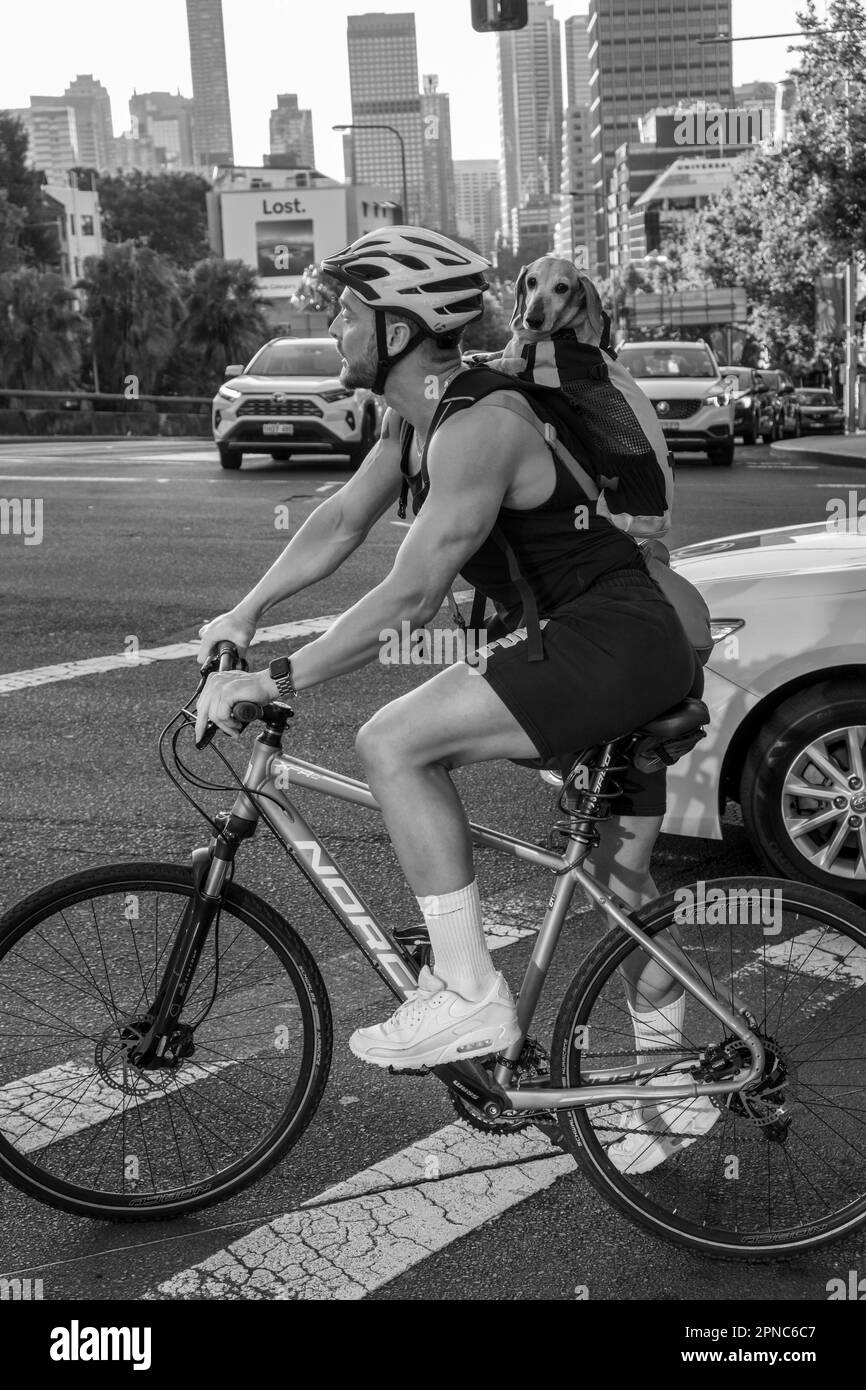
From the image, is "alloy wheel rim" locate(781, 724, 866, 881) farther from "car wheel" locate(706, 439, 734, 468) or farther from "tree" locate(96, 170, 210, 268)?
"tree" locate(96, 170, 210, 268)

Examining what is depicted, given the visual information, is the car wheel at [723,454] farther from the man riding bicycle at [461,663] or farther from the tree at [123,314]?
the tree at [123,314]

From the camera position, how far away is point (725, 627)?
4922 millimetres

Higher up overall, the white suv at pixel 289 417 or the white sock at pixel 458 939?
the white suv at pixel 289 417

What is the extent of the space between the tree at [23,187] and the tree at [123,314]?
36.0 meters

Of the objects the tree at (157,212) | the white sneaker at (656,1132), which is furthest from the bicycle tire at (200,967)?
the tree at (157,212)

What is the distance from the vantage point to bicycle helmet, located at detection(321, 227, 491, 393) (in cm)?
302

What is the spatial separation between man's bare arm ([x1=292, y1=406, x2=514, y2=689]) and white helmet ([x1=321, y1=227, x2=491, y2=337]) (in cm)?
27

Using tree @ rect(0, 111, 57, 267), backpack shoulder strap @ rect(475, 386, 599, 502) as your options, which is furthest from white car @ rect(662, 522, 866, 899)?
tree @ rect(0, 111, 57, 267)

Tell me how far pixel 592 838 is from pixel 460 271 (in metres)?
1.11

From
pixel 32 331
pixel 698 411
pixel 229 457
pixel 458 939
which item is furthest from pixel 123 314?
pixel 458 939

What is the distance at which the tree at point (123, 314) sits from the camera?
55.8m

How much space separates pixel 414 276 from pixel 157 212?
131 m

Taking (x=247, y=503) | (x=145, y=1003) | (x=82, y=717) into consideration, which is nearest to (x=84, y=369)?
(x=247, y=503)

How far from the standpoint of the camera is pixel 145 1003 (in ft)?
10.8
